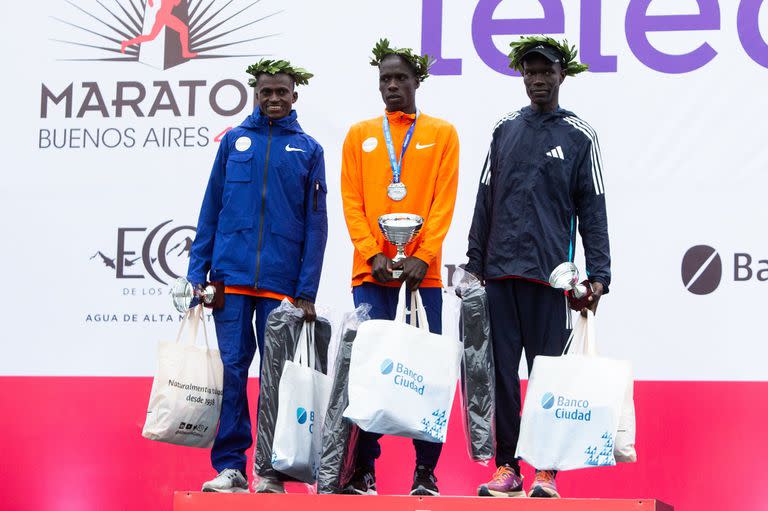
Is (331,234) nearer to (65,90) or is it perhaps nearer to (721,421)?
(65,90)

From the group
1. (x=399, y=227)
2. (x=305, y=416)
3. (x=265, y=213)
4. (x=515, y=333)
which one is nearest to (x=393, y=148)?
(x=399, y=227)

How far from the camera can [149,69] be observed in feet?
18.9

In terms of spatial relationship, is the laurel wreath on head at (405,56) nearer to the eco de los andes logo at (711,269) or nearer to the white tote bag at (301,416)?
the white tote bag at (301,416)

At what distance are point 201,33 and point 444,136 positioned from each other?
75.6 inches

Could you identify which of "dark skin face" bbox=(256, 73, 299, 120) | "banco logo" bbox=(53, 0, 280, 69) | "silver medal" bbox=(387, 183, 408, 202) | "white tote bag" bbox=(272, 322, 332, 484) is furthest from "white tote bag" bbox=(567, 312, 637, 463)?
"banco logo" bbox=(53, 0, 280, 69)

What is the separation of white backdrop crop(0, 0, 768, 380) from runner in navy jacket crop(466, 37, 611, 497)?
50.2 inches

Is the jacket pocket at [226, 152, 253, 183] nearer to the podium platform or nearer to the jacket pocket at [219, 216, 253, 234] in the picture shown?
the jacket pocket at [219, 216, 253, 234]

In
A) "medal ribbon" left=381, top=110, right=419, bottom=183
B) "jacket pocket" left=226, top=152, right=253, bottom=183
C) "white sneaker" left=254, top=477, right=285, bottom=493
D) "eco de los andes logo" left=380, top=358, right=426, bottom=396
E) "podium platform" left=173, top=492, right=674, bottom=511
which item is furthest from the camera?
"jacket pocket" left=226, top=152, right=253, bottom=183

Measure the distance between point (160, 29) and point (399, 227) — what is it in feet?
7.55

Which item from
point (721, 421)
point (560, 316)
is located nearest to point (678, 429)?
point (721, 421)

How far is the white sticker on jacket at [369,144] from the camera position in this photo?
4.24m

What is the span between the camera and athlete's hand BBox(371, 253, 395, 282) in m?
4.02

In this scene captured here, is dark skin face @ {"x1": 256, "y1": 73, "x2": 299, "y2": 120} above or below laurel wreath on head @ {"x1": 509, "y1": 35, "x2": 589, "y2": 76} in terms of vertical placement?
below

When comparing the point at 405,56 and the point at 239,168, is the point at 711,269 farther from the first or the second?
the point at 239,168
